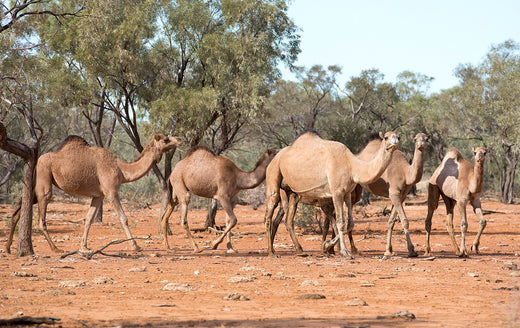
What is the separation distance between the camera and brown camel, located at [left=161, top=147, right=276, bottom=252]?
45.9 feet

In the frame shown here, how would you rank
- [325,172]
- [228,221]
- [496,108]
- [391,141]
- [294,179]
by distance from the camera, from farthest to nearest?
1. [496,108]
2. [228,221]
3. [294,179]
4. [325,172]
5. [391,141]

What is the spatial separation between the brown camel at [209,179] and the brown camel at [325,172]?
1226mm

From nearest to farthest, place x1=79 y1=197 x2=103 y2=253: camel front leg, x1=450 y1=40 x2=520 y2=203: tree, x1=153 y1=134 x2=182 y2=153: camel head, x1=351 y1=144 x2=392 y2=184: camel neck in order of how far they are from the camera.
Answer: x1=351 y1=144 x2=392 y2=184: camel neck < x1=79 y1=197 x2=103 y2=253: camel front leg < x1=153 y1=134 x2=182 y2=153: camel head < x1=450 y1=40 x2=520 y2=203: tree

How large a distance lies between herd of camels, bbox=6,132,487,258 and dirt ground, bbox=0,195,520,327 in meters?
0.88

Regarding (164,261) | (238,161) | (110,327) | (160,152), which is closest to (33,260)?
(164,261)

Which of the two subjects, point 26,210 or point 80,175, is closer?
point 26,210

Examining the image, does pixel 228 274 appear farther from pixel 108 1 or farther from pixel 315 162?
pixel 108 1

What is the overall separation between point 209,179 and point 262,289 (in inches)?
245

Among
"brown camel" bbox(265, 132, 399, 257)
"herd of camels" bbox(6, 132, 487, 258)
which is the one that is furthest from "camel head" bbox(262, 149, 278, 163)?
"brown camel" bbox(265, 132, 399, 257)

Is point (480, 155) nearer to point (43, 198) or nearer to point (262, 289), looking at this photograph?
point (262, 289)

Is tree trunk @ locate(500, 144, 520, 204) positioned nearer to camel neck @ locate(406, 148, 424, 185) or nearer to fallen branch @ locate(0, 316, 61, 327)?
camel neck @ locate(406, 148, 424, 185)

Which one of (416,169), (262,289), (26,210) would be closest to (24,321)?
(262,289)

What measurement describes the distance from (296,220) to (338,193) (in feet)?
28.8

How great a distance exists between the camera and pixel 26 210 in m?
12.5
